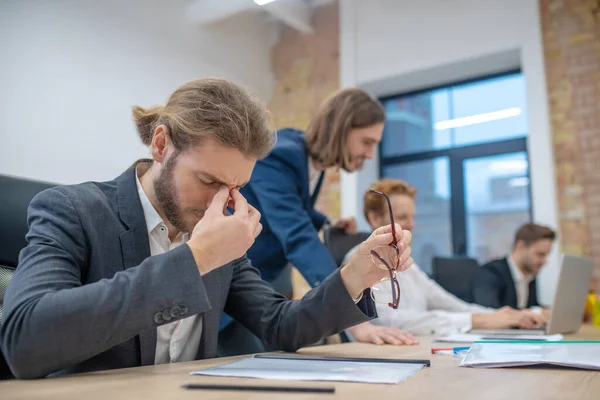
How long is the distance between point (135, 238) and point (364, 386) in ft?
1.72

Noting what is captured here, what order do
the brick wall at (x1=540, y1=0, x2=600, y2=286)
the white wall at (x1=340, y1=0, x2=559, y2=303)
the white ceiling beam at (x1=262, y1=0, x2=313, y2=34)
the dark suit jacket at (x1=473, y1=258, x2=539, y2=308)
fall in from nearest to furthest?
the dark suit jacket at (x1=473, y1=258, x2=539, y2=308) < the brick wall at (x1=540, y1=0, x2=600, y2=286) < the white wall at (x1=340, y1=0, x2=559, y2=303) < the white ceiling beam at (x1=262, y1=0, x2=313, y2=34)

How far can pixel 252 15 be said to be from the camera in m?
5.61

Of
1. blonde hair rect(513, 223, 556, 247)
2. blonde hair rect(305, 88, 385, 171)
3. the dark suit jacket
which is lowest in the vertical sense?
the dark suit jacket

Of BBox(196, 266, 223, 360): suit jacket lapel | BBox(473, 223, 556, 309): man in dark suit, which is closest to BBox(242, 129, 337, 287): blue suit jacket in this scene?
BBox(196, 266, 223, 360): suit jacket lapel

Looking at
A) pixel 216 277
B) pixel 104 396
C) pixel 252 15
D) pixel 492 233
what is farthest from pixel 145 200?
pixel 252 15

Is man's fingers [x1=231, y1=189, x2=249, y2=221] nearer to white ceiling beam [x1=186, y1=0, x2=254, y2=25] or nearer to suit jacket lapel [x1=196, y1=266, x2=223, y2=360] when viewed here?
suit jacket lapel [x1=196, y1=266, x2=223, y2=360]

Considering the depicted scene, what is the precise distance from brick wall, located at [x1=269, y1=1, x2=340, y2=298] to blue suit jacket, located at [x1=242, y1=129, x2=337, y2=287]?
3.20 meters

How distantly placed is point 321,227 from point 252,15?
155 inches

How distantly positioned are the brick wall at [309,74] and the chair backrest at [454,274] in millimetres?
1574

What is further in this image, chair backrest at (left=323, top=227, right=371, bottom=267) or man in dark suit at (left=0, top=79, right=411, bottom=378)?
chair backrest at (left=323, top=227, right=371, bottom=267)

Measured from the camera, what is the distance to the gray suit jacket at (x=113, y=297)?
29.2 inches

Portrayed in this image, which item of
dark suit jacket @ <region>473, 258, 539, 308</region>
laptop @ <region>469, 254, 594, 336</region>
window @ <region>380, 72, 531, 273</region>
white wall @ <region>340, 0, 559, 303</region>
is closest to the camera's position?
laptop @ <region>469, 254, 594, 336</region>

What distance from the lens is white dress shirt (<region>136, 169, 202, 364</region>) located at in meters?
1.09

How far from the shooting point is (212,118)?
3.55 feet
